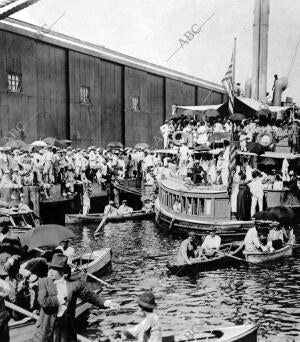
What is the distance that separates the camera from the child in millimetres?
7297

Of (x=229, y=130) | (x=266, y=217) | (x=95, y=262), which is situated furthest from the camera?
(x=229, y=130)

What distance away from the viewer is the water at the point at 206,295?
12969 millimetres

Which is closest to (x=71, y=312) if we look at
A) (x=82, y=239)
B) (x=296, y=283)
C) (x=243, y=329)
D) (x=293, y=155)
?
(x=243, y=329)

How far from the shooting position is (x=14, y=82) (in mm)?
30812

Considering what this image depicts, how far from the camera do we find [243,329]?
31.3 feet

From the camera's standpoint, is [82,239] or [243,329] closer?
[243,329]

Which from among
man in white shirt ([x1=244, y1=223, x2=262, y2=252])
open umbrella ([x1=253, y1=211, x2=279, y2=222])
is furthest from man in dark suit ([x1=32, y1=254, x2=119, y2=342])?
open umbrella ([x1=253, y1=211, x2=279, y2=222])

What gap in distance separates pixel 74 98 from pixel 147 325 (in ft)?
96.3

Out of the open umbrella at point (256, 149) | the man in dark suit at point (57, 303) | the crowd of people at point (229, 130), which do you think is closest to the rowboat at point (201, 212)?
the open umbrella at point (256, 149)

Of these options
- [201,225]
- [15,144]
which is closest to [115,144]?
[15,144]

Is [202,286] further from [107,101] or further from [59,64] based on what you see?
[107,101]

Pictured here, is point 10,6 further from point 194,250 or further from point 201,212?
point 201,212

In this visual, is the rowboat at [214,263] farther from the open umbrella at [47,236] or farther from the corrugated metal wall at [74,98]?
the corrugated metal wall at [74,98]

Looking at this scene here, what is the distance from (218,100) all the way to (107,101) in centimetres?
2261
